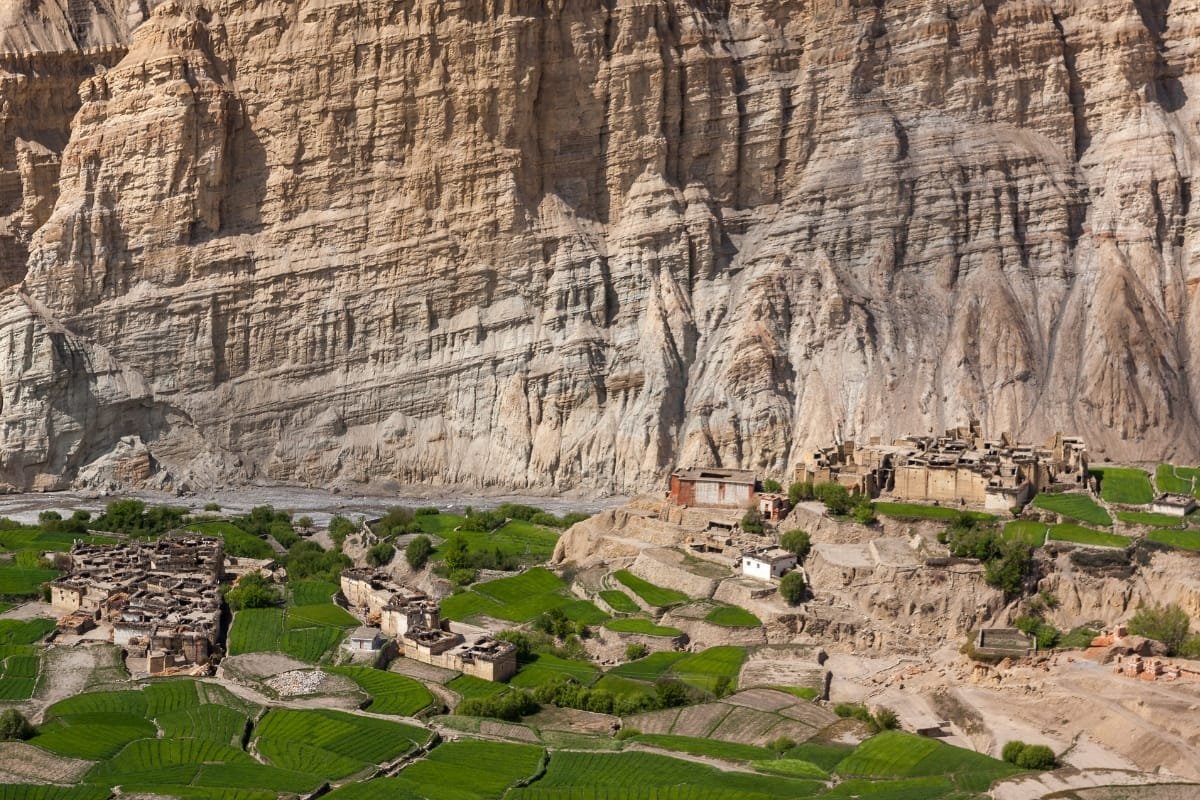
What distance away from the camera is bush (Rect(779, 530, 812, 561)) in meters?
53.5

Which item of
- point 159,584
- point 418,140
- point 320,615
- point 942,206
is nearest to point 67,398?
point 418,140

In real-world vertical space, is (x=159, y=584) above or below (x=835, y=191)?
below

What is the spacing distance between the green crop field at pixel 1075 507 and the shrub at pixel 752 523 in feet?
30.4

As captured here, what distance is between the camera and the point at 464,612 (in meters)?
53.9

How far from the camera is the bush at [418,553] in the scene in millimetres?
61094

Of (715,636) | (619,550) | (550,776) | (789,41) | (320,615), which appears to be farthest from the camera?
(789,41)

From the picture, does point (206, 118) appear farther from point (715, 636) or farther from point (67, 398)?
point (715, 636)

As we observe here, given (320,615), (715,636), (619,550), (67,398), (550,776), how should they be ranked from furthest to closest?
1. (67,398)
2. (619,550)
3. (320,615)
4. (715,636)
5. (550,776)

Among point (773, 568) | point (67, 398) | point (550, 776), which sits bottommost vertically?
point (550, 776)

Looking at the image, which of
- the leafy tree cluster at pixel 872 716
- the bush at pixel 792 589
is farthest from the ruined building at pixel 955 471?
the leafy tree cluster at pixel 872 716

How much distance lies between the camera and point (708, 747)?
40.9 m

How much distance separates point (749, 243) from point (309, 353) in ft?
82.2

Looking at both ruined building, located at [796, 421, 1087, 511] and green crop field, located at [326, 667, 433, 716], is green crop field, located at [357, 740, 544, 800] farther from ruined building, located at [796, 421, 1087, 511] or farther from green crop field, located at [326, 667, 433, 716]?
ruined building, located at [796, 421, 1087, 511]

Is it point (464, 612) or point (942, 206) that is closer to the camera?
point (464, 612)
